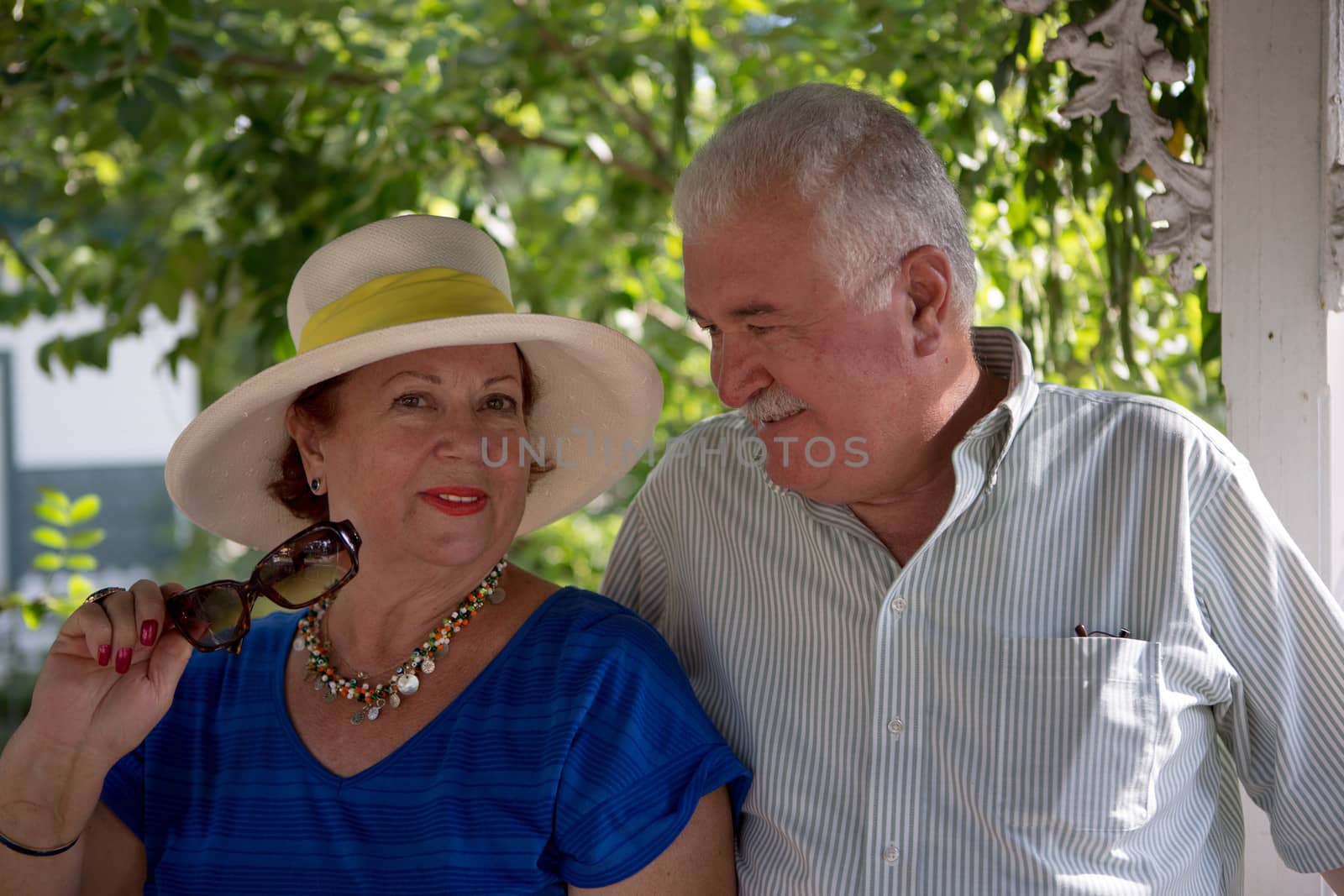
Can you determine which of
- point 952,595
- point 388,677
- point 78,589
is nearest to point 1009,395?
point 952,595

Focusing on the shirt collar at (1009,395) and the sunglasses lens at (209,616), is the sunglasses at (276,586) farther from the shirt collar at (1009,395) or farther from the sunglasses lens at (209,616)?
the shirt collar at (1009,395)

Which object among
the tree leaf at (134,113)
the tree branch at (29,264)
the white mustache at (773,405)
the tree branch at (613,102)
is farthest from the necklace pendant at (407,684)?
the tree branch at (613,102)

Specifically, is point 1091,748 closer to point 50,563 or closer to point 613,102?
point 50,563

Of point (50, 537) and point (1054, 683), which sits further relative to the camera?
point (50, 537)

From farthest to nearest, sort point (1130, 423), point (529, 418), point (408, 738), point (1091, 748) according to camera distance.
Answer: point (529, 418) < point (408, 738) < point (1130, 423) < point (1091, 748)

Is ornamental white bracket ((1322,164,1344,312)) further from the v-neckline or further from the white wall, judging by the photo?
the white wall

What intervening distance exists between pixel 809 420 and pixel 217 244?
2120mm

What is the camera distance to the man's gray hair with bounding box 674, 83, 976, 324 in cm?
172

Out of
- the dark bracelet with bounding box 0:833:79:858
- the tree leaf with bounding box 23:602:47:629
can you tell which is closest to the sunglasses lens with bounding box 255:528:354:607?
the dark bracelet with bounding box 0:833:79:858

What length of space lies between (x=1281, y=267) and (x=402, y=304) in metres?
1.32

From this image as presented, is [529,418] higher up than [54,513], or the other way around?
[529,418]

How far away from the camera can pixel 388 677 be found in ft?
6.40

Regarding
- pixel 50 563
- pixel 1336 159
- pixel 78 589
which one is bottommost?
pixel 78 589

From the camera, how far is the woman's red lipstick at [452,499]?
1.85 metres
